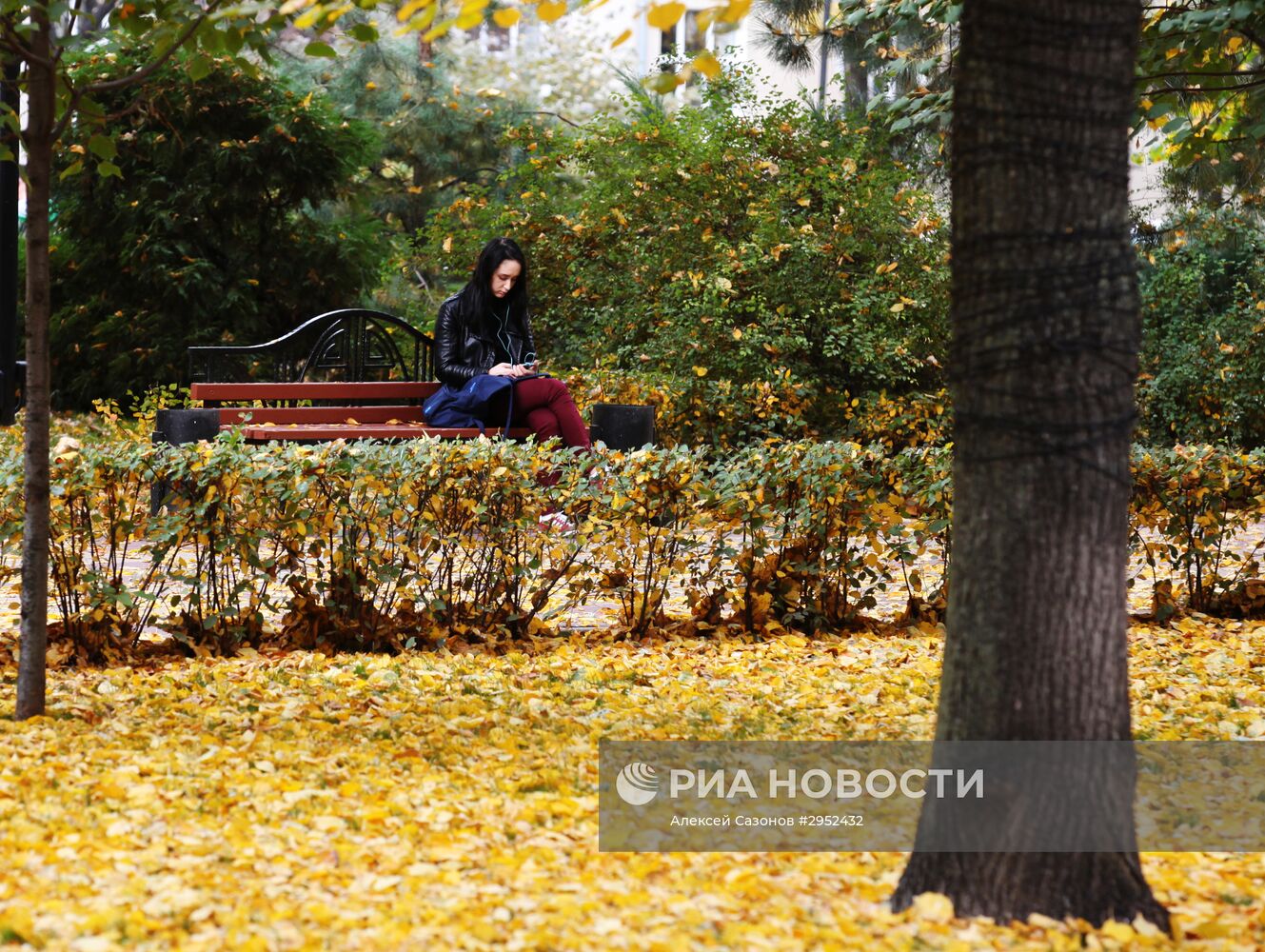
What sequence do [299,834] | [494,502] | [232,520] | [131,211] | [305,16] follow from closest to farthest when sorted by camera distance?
[299,834]
[305,16]
[232,520]
[494,502]
[131,211]

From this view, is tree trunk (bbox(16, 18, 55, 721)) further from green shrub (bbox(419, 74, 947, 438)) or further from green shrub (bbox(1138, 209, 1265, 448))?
green shrub (bbox(1138, 209, 1265, 448))

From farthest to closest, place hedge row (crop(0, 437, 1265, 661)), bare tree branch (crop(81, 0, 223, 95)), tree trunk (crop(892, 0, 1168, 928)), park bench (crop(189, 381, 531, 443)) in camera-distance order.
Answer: park bench (crop(189, 381, 531, 443)) → hedge row (crop(0, 437, 1265, 661)) → bare tree branch (crop(81, 0, 223, 95)) → tree trunk (crop(892, 0, 1168, 928))

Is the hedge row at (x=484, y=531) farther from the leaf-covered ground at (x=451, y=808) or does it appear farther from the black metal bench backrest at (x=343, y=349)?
the black metal bench backrest at (x=343, y=349)

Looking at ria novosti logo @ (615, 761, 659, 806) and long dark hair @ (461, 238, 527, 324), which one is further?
long dark hair @ (461, 238, 527, 324)

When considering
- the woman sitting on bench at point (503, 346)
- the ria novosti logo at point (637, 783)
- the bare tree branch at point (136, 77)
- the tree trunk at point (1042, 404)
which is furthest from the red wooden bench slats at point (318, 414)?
the tree trunk at point (1042, 404)

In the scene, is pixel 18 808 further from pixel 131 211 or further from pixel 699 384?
pixel 131 211

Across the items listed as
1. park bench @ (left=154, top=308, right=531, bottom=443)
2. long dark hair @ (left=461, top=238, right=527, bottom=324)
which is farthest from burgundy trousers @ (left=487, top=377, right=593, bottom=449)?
long dark hair @ (left=461, top=238, right=527, bottom=324)

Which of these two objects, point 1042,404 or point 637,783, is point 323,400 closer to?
point 637,783

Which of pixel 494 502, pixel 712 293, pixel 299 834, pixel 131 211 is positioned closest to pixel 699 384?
pixel 712 293

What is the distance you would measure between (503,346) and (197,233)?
684 centimetres

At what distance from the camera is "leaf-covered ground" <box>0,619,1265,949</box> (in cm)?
272

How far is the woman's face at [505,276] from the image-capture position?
27.3 feet

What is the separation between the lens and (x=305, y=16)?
361 cm

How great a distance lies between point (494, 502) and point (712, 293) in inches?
230
